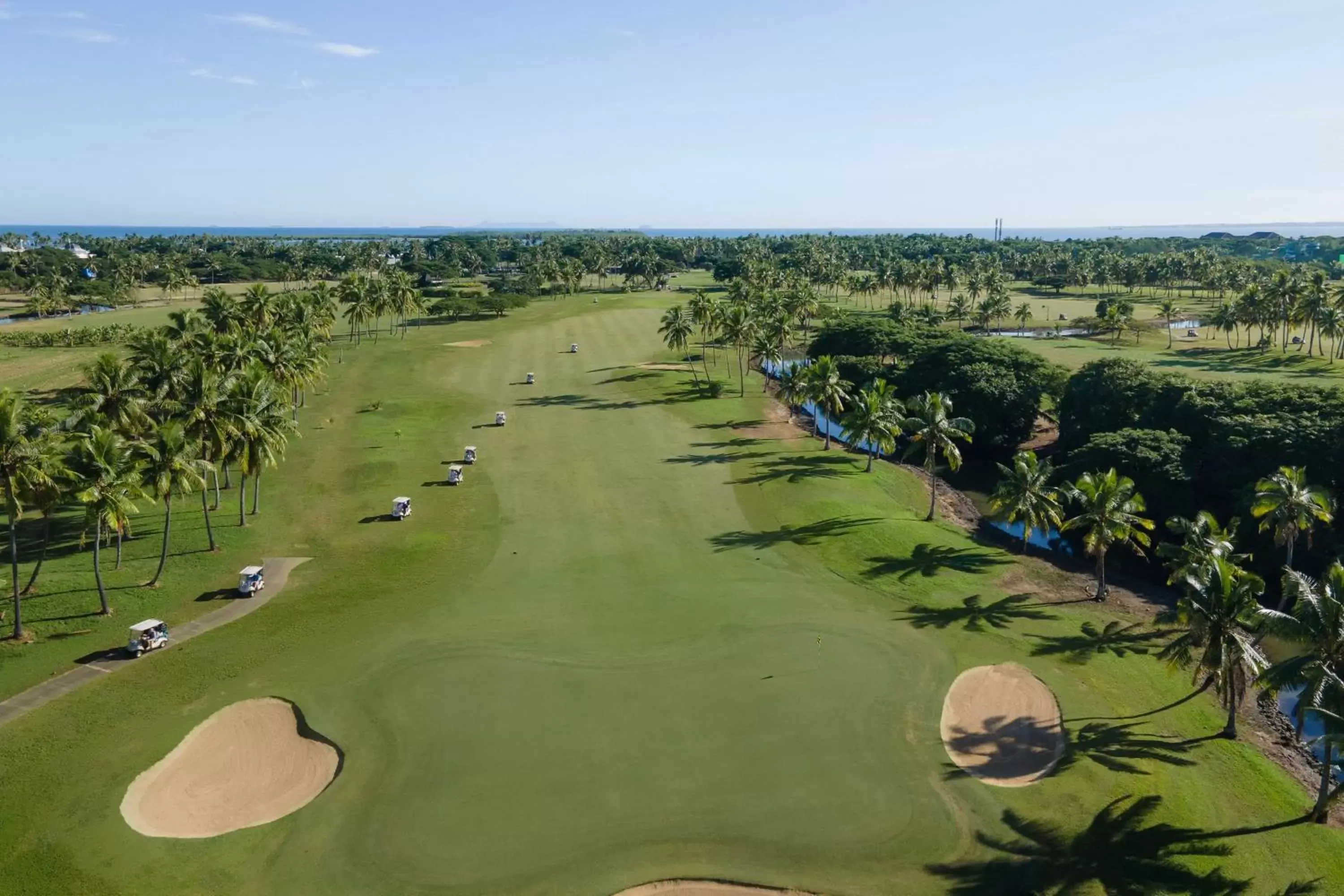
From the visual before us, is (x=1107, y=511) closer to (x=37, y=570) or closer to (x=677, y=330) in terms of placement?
(x=37, y=570)

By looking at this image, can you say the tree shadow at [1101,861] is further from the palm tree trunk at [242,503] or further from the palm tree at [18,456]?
the palm tree trunk at [242,503]

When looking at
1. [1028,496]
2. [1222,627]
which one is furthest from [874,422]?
[1222,627]

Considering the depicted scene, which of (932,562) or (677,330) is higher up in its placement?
(677,330)

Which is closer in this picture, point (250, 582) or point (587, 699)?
point (587, 699)

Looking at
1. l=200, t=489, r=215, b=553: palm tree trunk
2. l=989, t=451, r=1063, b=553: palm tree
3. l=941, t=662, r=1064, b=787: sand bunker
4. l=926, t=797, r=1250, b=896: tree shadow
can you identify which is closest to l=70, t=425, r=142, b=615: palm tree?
l=200, t=489, r=215, b=553: palm tree trunk

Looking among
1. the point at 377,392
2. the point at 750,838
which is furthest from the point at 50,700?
the point at 377,392
